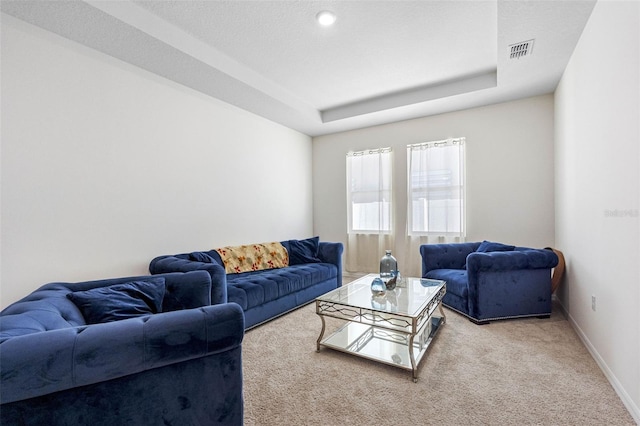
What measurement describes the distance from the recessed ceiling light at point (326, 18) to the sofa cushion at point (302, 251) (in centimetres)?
279

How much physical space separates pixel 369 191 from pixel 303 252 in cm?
166

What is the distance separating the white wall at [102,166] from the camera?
214cm

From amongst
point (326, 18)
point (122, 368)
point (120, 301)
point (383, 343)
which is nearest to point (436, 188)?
point (383, 343)

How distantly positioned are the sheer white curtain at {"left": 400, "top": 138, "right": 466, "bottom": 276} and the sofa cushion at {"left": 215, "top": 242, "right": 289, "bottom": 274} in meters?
2.07

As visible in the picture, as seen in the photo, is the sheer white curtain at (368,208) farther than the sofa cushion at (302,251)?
Yes

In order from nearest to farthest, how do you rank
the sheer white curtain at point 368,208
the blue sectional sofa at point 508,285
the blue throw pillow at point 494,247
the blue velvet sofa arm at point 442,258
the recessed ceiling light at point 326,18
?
the recessed ceiling light at point 326,18
the blue sectional sofa at point 508,285
the blue throw pillow at point 494,247
the blue velvet sofa arm at point 442,258
the sheer white curtain at point 368,208

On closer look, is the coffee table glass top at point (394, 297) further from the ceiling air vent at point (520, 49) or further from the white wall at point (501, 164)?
the ceiling air vent at point (520, 49)

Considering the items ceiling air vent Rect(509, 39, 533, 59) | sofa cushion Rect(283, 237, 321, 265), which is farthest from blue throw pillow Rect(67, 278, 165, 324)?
ceiling air vent Rect(509, 39, 533, 59)

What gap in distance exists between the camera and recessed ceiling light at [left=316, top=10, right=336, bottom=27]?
7.82 feet

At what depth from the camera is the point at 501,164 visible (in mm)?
3986

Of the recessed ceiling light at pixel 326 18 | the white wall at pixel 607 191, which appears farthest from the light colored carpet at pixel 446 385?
the recessed ceiling light at pixel 326 18

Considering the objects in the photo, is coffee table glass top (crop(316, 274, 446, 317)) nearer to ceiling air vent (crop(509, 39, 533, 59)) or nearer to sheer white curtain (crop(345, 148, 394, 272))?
sheer white curtain (crop(345, 148, 394, 272))

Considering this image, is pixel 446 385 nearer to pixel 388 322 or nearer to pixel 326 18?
pixel 388 322

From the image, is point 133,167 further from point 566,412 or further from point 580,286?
point 580,286
